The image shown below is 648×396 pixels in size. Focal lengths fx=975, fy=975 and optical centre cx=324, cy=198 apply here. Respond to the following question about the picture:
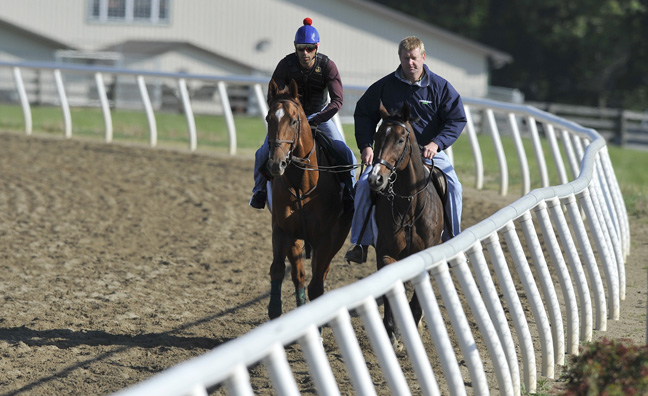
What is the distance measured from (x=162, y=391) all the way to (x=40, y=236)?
Answer: 7300mm

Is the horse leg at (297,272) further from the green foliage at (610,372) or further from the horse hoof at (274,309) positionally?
the green foliage at (610,372)

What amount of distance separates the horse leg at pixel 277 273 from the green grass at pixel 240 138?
6.32 m

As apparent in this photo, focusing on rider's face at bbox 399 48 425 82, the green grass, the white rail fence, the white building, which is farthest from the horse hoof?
the white building

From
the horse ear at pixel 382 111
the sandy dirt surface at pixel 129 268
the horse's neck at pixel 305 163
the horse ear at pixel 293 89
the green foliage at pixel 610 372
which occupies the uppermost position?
the horse ear at pixel 293 89

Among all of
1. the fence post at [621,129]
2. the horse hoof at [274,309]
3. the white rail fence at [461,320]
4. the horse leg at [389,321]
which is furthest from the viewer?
the fence post at [621,129]

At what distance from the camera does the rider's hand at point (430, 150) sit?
6.30m

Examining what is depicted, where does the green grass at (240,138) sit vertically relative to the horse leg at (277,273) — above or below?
below

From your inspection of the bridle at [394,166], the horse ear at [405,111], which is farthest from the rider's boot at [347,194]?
the horse ear at [405,111]

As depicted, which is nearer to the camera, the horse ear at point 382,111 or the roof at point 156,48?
the horse ear at point 382,111

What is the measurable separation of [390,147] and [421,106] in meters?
0.76

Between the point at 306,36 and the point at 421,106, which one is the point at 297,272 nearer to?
the point at 421,106

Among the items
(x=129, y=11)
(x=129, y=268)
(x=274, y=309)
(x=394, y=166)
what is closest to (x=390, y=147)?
(x=394, y=166)

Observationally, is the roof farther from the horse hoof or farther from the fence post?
the horse hoof

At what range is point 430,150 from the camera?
6309 millimetres
